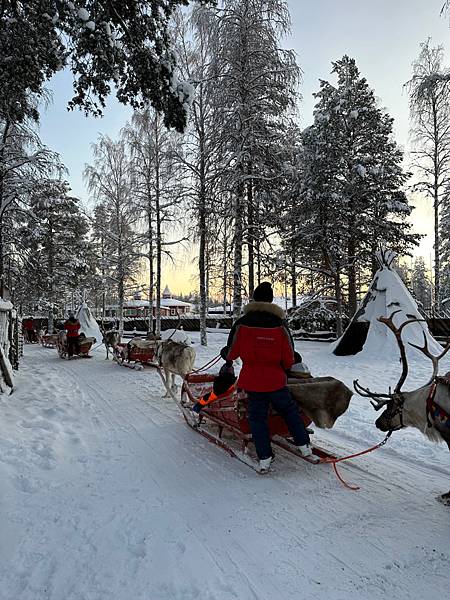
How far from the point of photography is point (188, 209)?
18.2 m

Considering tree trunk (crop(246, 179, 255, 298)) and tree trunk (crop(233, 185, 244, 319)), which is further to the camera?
tree trunk (crop(246, 179, 255, 298))

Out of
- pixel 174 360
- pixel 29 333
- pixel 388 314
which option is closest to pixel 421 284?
pixel 29 333

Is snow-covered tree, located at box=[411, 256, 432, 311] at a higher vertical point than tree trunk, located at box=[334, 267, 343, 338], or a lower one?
higher

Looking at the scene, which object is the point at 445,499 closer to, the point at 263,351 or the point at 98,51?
the point at 263,351

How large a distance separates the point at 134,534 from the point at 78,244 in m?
29.3

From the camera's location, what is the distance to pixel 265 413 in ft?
14.5

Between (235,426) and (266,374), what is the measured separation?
3.24 feet

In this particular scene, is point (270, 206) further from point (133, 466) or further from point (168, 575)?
point (168, 575)

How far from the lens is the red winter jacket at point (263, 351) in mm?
4391

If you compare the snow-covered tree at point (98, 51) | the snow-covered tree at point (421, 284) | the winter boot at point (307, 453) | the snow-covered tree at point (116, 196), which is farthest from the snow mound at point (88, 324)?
the snow-covered tree at point (421, 284)

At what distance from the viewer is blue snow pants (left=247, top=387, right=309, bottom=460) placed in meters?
4.41

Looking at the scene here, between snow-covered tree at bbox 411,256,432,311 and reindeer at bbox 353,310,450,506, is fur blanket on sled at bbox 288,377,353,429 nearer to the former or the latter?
reindeer at bbox 353,310,450,506

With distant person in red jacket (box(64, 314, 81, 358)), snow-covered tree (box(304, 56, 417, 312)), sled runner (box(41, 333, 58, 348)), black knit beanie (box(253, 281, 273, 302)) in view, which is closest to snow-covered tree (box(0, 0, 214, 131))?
black knit beanie (box(253, 281, 273, 302))

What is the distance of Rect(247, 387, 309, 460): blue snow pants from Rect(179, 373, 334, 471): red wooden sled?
0.66ft
